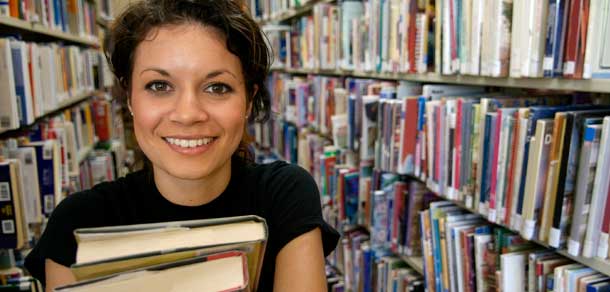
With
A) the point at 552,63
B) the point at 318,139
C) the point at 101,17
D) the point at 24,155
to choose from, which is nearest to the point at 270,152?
the point at 318,139

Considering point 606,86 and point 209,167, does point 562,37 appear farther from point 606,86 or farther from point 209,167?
point 209,167

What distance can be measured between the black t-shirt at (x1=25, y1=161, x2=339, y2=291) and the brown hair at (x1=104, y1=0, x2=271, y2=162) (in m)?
0.19

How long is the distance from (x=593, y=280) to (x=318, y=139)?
1.92 m

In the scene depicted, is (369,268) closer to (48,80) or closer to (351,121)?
(351,121)

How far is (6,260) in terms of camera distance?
1673 mm

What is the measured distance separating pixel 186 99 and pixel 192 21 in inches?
6.3

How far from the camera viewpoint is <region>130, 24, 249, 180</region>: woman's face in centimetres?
85

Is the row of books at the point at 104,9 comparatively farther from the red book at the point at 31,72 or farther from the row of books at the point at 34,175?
the red book at the point at 31,72

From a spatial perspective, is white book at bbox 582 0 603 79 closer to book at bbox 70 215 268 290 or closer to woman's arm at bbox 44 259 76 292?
book at bbox 70 215 268 290

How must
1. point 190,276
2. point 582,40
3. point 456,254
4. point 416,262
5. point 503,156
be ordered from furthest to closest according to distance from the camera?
point 416,262 < point 456,254 < point 503,156 < point 582,40 < point 190,276

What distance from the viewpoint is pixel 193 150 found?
88 cm

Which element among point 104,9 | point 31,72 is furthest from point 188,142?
point 104,9

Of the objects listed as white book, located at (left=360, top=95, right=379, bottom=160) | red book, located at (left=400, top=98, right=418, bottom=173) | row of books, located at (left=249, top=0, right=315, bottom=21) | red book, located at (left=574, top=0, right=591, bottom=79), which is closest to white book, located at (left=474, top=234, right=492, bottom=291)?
red book, located at (left=400, top=98, right=418, bottom=173)

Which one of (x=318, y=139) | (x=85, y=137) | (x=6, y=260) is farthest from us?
(x=85, y=137)
